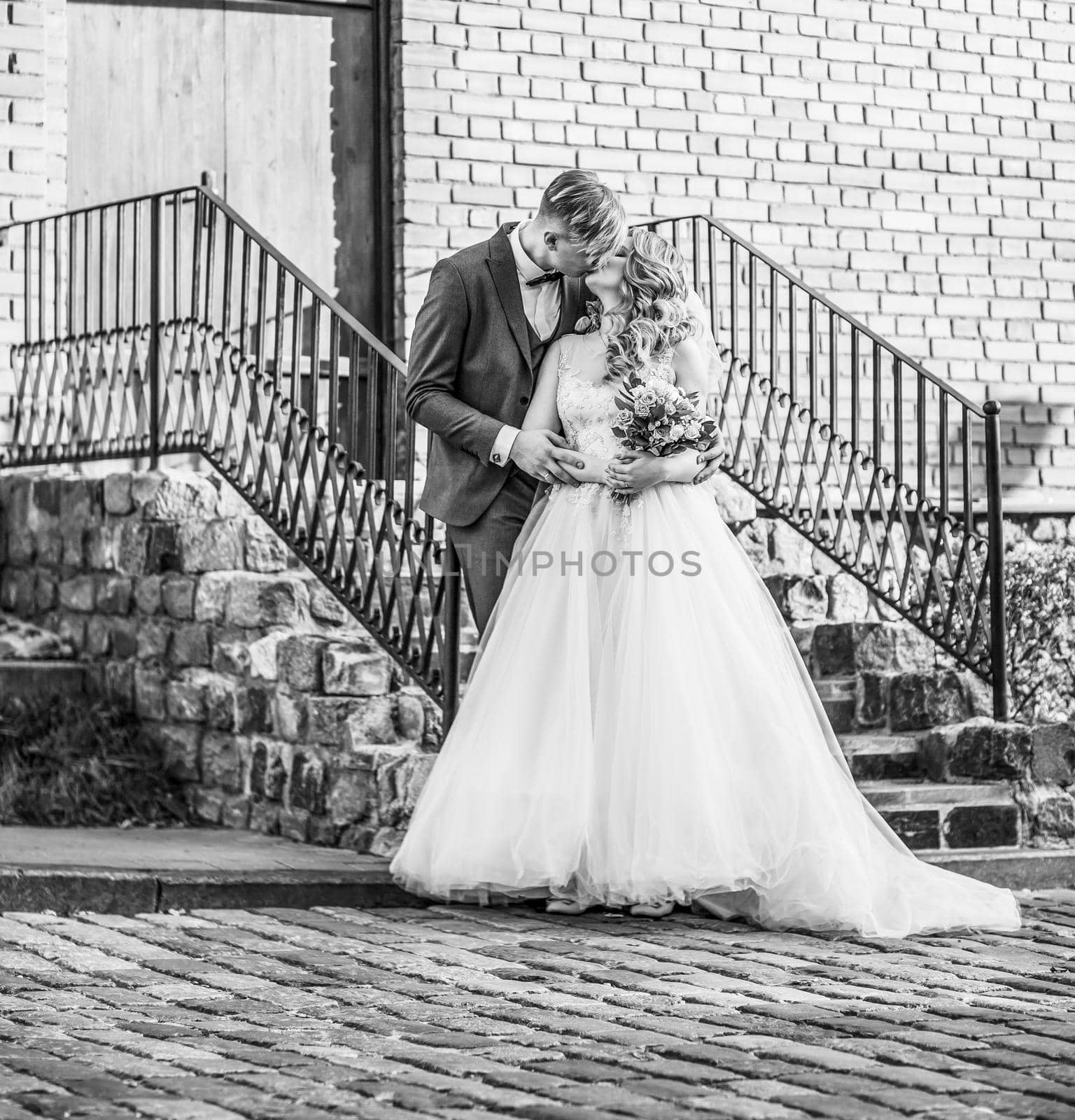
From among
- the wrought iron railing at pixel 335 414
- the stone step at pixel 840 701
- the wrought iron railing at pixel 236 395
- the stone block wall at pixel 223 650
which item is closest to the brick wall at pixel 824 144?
the wrought iron railing at pixel 335 414

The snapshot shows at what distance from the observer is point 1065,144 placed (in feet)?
35.0

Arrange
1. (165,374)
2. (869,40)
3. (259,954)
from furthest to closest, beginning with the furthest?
(869,40) < (165,374) < (259,954)

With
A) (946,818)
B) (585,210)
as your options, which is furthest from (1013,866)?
(585,210)

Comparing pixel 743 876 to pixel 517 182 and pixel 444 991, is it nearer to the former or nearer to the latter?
pixel 444 991

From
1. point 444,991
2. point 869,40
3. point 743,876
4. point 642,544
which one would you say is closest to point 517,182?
point 869,40

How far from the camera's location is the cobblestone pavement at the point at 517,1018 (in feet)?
10.4

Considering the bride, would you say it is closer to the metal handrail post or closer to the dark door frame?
the metal handrail post

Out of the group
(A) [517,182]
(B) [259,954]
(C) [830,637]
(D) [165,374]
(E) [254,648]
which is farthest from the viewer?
(A) [517,182]

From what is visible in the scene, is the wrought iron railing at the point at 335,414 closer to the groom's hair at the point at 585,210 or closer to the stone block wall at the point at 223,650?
the stone block wall at the point at 223,650

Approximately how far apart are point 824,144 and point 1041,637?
4.11 m

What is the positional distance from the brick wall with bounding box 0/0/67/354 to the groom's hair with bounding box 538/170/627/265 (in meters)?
4.09

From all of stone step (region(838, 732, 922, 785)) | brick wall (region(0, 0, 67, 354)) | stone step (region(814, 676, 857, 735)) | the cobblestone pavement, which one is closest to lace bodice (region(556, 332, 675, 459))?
the cobblestone pavement

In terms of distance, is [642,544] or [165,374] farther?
[165,374]

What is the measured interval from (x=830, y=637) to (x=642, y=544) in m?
2.04
